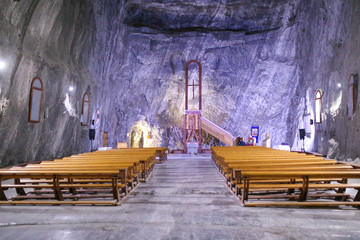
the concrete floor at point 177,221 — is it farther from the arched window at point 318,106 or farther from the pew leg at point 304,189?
the arched window at point 318,106

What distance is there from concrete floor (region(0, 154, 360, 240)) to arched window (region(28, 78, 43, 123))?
5.16m

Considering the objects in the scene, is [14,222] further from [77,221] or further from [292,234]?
[292,234]

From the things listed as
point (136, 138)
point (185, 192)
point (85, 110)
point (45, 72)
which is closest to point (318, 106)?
point (85, 110)

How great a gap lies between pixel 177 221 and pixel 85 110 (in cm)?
1091

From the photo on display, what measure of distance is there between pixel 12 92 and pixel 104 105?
29.9 feet

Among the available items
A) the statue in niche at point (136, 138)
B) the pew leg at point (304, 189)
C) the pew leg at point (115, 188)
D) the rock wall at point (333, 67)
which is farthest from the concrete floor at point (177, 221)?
the statue in niche at point (136, 138)

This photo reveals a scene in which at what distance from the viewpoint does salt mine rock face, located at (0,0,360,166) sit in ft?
28.9

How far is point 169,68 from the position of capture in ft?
73.6

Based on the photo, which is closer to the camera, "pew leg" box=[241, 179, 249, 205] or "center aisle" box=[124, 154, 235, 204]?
"pew leg" box=[241, 179, 249, 205]

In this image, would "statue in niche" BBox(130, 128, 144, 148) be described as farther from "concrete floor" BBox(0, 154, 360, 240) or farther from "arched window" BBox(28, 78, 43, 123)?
"concrete floor" BBox(0, 154, 360, 240)

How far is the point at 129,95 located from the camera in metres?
21.2

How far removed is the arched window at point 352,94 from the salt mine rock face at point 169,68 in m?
0.32

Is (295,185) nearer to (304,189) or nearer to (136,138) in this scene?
(304,189)

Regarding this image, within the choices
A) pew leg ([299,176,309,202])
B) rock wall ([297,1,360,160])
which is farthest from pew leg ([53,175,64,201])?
rock wall ([297,1,360,160])
